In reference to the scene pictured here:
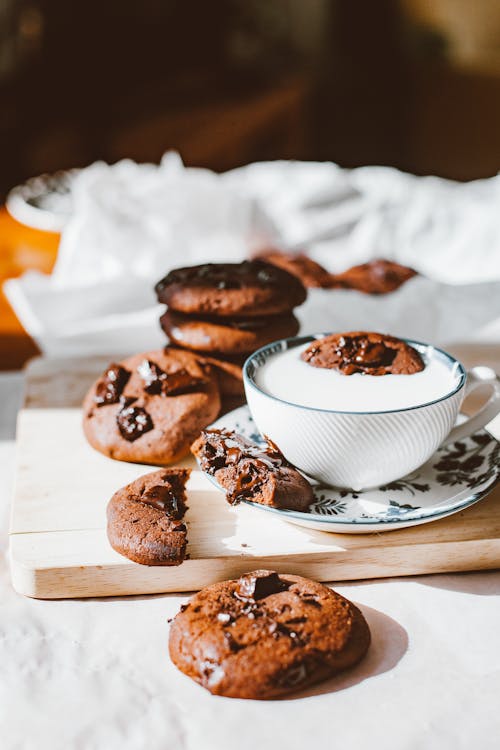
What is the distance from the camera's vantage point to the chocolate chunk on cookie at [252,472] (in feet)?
2.72

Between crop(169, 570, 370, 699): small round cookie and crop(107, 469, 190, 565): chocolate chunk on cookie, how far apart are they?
2.6 inches

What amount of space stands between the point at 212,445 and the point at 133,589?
0.57ft

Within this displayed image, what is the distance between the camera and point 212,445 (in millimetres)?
895

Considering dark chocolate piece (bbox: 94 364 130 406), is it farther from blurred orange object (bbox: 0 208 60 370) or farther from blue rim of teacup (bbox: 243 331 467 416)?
blurred orange object (bbox: 0 208 60 370)

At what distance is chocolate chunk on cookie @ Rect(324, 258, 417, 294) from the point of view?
68.4 inches

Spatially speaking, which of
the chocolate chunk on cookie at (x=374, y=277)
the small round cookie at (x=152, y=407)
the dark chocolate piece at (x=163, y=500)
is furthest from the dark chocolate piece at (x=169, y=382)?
the chocolate chunk on cookie at (x=374, y=277)

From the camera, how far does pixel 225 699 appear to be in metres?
0.65

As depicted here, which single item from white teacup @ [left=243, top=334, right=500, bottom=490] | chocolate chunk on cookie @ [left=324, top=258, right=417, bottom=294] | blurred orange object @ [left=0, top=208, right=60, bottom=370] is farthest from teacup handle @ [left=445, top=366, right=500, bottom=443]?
blurred orange object @ [left=0, top=208, right=60, bottom=370]

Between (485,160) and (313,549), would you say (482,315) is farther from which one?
(485,160)

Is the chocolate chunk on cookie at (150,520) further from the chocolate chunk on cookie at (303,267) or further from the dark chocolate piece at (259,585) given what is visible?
the chocolate chunk on cookie at (303,267)

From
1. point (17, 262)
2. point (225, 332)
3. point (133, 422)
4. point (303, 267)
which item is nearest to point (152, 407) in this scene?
point (133, 422)

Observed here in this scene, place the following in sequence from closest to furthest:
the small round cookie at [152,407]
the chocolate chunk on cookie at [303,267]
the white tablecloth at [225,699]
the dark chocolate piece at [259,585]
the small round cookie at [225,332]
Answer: the white tablecloth at [225,699], the dark chocolate piece at [259,585], the small round cookie at [152,407], the small round cookie at [225,332], the chocolate chunk on cookie at [303,267]

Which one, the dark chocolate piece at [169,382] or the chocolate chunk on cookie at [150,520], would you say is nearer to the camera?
the chocolate chunk on cookie at [150,520]

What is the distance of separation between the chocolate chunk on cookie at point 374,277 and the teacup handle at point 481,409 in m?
0.76
